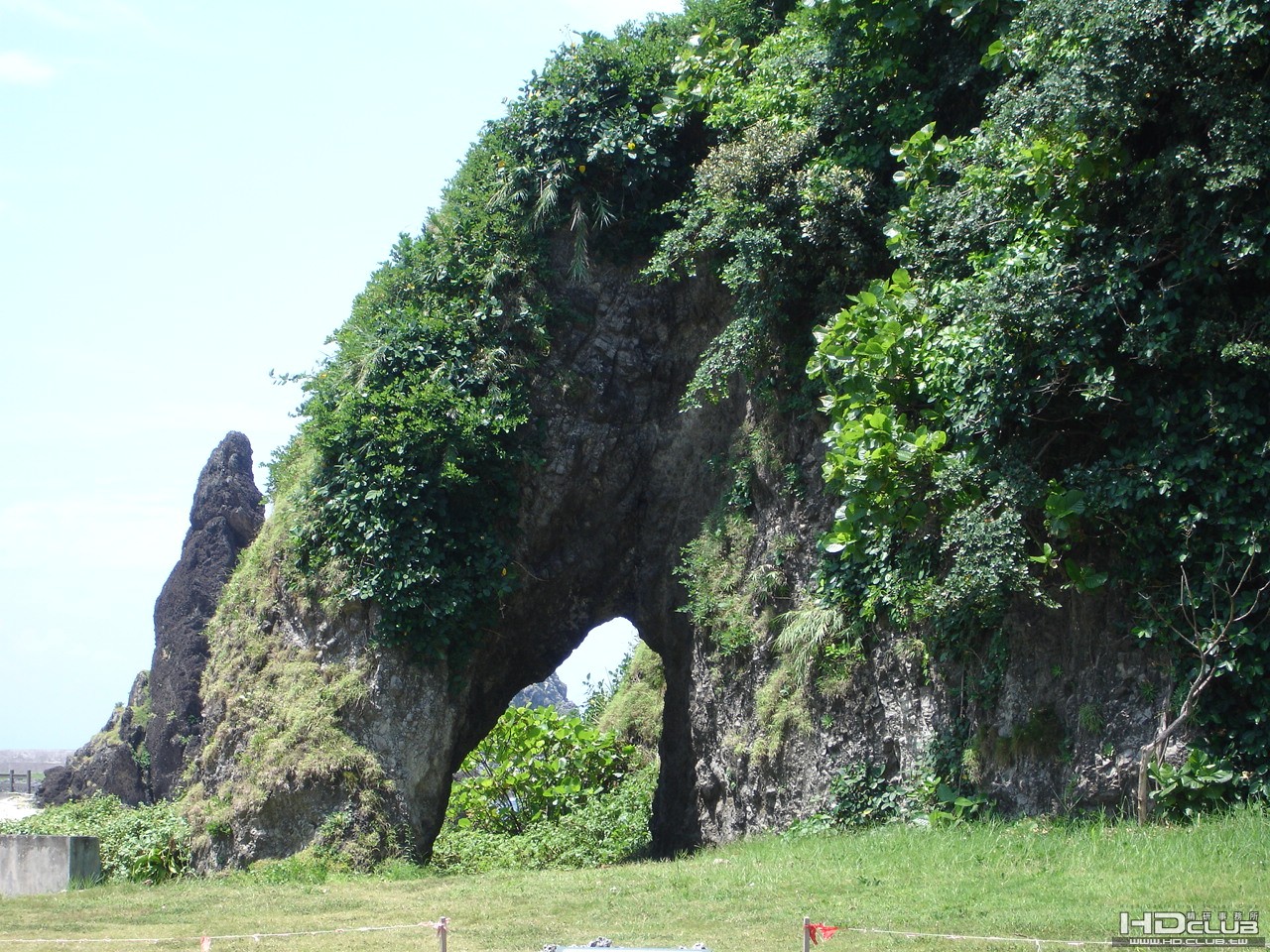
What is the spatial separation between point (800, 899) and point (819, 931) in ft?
3.84

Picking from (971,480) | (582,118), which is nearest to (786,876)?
(971,480)

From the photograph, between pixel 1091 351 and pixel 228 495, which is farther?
pixel 228 495

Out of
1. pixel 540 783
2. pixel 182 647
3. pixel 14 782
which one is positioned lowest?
pixel 14 782

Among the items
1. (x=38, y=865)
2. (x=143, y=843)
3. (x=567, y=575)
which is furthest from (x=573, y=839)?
(x=38, y=865)

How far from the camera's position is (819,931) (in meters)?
6.98

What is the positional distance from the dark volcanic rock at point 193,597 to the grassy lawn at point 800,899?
8531 mm

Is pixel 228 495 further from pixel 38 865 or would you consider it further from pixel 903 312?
pixel 903 312

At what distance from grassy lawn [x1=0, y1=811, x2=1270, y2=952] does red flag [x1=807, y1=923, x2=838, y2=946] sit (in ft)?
Answer: 0.25

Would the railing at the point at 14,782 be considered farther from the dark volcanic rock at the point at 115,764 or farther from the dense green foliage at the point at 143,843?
the dense green foliage at the point at 143,843

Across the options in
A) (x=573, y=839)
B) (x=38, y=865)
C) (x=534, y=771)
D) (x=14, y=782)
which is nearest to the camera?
(x=38, y=865)

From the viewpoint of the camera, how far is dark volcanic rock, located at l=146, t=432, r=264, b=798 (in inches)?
762

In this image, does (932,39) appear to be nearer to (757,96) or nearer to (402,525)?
(757,96)

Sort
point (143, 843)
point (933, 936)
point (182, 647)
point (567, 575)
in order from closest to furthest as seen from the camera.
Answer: point (933, 936)
point (143, 843)
point (567, 575)
point (182, 647)

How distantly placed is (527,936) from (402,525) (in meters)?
6.82
